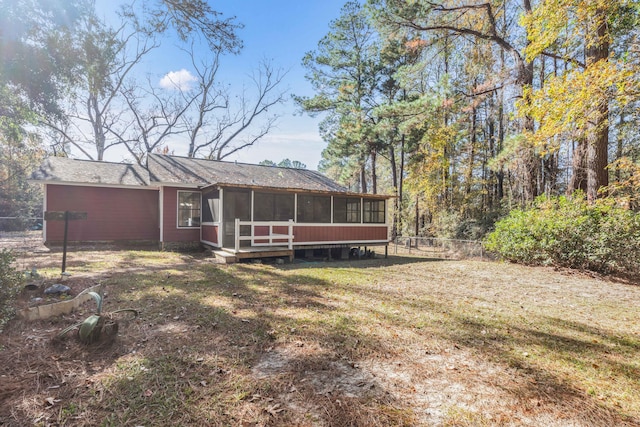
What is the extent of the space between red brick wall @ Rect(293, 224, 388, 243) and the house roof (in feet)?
4.79

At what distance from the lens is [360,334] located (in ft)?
12.2

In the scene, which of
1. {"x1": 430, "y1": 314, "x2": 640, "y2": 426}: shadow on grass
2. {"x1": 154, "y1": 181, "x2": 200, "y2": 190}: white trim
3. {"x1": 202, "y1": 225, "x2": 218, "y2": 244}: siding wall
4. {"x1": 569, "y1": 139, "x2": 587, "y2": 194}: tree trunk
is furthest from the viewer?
{"x1": 154, "y1": 181, "x2": 200, "y2": 190}: white trim

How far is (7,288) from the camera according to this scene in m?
3.51

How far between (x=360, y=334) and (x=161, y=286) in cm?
418

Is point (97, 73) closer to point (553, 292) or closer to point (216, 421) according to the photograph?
point (216, 421)

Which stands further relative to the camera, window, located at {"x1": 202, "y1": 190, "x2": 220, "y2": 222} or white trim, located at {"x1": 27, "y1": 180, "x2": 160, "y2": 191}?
white trim, located at {"x1": 27, "y1": 180, "x2": 160, "y2": 191}

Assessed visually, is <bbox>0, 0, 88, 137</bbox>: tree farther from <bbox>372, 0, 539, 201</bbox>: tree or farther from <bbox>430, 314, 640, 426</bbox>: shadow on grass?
<bbox>372, 0, 539, 201</bbox>: tree

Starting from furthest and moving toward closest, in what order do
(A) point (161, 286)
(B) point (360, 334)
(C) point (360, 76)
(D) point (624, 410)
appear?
(C) point (360, 76)
(A) point (161, 286)
(B) point (360, 334)
(D) point (624, 410)

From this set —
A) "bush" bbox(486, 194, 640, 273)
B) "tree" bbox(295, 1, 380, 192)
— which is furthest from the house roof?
"bush" bbox(486, 194, 640, 273)

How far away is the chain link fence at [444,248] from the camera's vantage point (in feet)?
38.9

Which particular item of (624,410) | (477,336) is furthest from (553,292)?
(624,410)

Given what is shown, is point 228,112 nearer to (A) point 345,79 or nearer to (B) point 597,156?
(A) point 345,79

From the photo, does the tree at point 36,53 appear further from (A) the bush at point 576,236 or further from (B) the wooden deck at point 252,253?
(A) the bush at point 576,236

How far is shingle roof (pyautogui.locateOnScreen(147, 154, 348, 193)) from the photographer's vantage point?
11.7 meters
